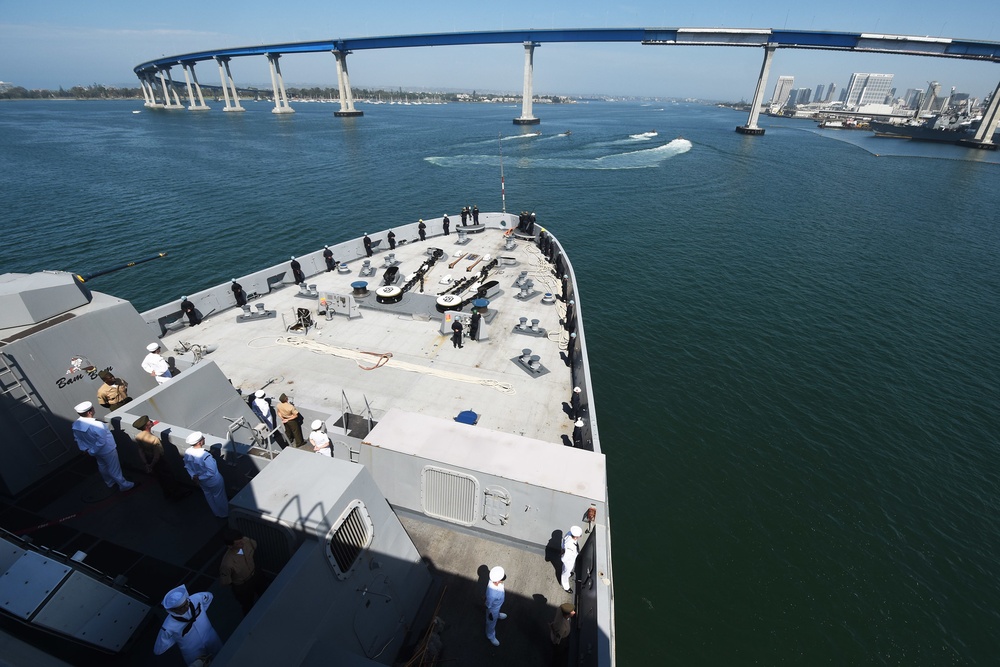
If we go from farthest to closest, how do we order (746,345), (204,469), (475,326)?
(746,345), (475,326), (204,469)

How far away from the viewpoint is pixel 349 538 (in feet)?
20.3

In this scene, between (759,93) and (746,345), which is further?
(759,93)

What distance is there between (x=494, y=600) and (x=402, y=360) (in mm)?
9528

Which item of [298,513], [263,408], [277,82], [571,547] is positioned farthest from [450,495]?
[277,82]

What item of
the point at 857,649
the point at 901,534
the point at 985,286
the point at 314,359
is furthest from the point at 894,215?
the point at 314,359

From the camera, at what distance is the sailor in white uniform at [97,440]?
7.61 metres

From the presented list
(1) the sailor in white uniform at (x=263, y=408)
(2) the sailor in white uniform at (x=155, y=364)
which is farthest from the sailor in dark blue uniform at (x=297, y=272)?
(2) the sailor in white uniform at (x=155, y=364)

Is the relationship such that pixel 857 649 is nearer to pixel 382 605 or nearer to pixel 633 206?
pixel 382 605

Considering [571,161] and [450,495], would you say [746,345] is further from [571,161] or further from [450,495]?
[571,161]

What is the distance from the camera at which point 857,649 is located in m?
11.8

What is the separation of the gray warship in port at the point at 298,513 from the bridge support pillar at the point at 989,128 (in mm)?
167419

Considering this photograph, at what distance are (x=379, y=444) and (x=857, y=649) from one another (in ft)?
45.5

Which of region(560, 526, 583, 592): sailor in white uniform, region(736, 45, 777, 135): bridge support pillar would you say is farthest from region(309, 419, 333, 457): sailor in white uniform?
→ region(736, 45, 777, 135): bridge support pillar

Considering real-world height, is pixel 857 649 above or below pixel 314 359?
below
